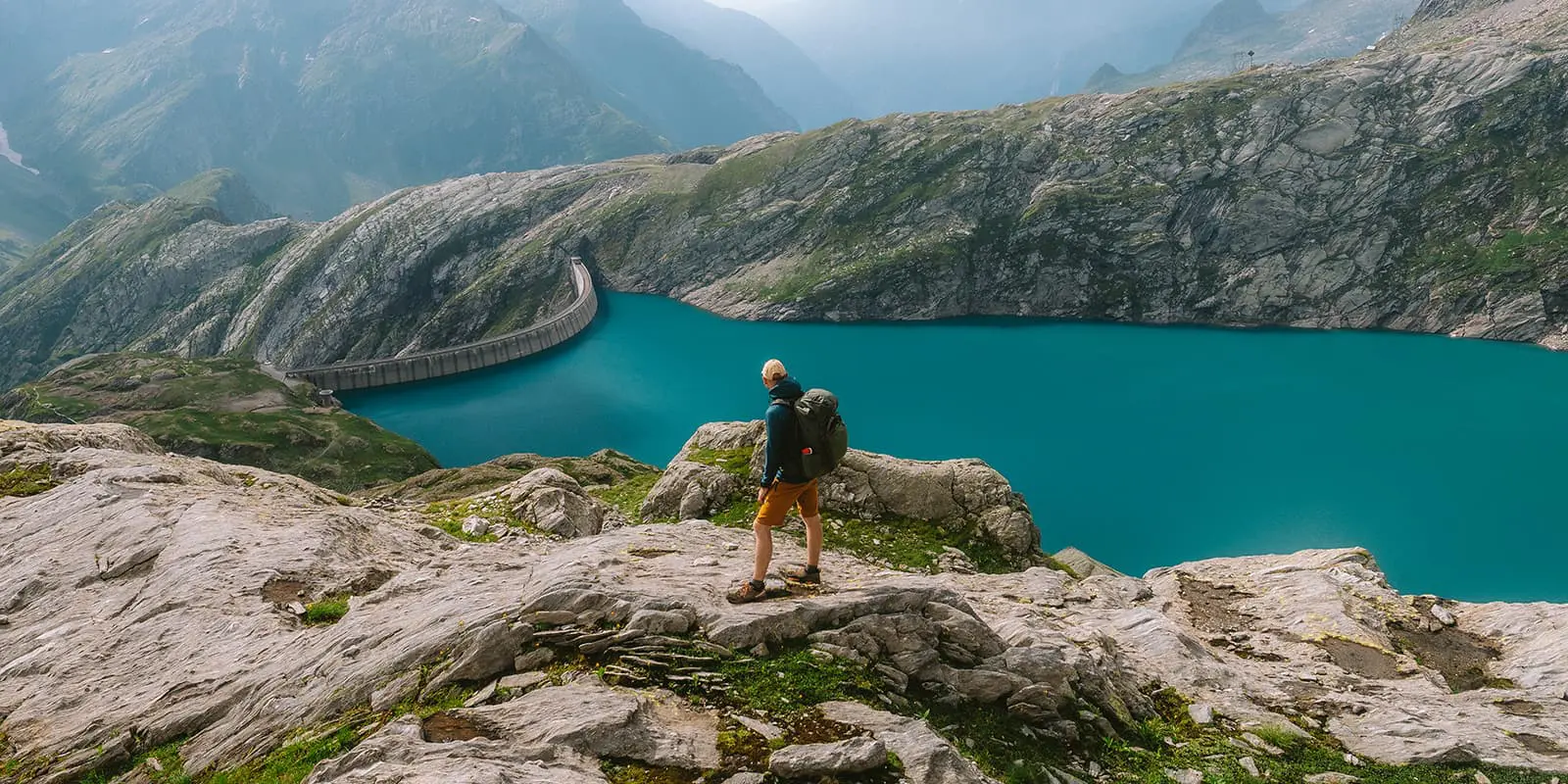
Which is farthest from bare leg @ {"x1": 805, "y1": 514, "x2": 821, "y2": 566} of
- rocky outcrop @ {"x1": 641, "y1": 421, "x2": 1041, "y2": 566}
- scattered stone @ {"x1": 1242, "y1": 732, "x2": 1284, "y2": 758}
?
rocky outcrop @ {"x1": 641, "y1": 421, "x2": 1041, "y2": 566}

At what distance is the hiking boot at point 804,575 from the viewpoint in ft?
43.5

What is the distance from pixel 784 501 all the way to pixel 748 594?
171cm

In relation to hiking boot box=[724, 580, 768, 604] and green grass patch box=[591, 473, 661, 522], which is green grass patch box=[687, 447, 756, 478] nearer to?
green grass patch box=[591, 473, 661, 522]

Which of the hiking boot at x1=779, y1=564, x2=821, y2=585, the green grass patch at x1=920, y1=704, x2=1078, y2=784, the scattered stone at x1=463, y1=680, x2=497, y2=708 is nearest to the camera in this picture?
the scattered stone at x1=463, y1=680, x2=497, y2=708

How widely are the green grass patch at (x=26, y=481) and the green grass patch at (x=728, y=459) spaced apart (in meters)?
19.8

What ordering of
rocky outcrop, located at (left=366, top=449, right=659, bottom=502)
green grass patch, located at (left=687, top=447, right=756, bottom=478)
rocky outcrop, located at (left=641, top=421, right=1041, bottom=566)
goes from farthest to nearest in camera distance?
1. rocky outcrop, located at (left=366, top=449, right=659, bottom=502)
2. green grass patch, located at (left=687, top=447, right=756, bottom=478)
3. rocky outcrop, located at (left=641, top=421, right=1041, bottom=566)

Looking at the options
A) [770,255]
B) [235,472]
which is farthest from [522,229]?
[235,472]

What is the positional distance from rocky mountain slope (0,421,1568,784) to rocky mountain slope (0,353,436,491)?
50412 millimetres

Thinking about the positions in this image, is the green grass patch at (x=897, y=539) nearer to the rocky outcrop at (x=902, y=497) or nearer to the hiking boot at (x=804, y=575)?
the rocky outcrop at (x=902, y=497)

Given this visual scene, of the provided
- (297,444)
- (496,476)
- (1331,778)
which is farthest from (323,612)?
(297,444)

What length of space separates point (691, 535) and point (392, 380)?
383 ft

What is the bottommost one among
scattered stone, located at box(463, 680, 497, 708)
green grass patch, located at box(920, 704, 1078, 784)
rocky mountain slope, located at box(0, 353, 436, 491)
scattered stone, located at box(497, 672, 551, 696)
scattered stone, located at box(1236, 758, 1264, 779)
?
rocky mountain slope, located at box(0, 353, 436, 491)

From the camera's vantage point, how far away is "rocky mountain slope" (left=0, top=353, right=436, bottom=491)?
69562 millimetres

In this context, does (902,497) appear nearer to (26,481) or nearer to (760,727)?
(760,727)
